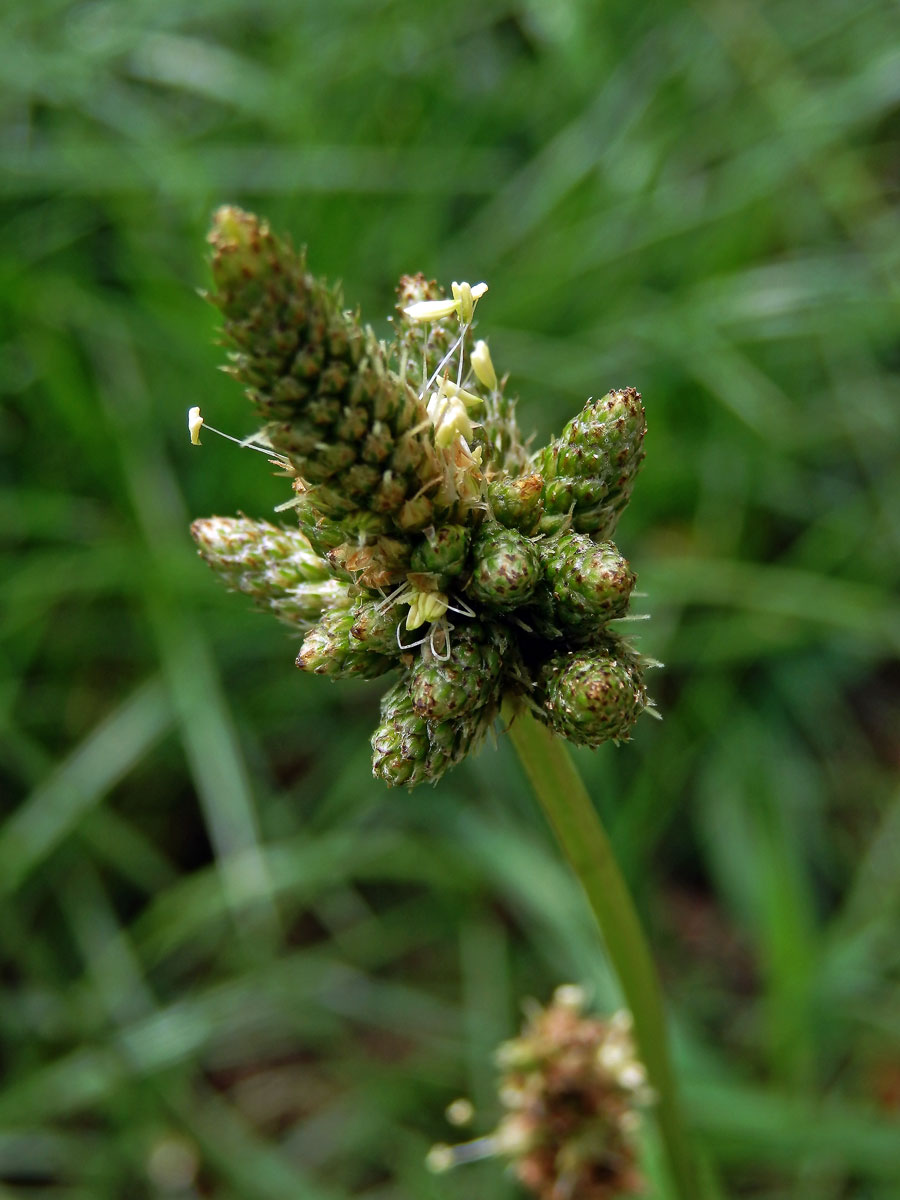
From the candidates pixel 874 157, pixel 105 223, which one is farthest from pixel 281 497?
pixel 874 157

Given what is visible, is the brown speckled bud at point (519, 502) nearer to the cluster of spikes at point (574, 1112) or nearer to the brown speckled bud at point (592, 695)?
the brown speckled bud at point (592, 695)

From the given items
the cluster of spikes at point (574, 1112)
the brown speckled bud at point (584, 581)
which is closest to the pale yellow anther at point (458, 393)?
the brown speckled bud at point (584, 581)

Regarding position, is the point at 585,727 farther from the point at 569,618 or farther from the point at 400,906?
the point at 400,906

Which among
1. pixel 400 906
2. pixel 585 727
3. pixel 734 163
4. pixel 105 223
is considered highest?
pixel 105 223

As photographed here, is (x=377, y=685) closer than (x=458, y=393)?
No

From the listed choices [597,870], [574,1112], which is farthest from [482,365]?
[574,1112]

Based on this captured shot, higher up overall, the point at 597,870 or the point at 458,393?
the point at 458,393

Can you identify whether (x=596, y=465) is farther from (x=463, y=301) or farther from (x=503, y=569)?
(x=463, y=301)
